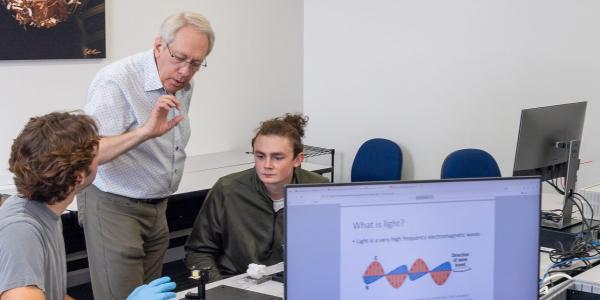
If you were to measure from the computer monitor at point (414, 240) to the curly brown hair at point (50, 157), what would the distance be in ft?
Answer: 1.96

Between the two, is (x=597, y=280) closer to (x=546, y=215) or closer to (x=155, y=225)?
(x=546, y=215)

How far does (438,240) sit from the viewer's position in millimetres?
1518

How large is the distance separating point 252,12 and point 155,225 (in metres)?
2.48

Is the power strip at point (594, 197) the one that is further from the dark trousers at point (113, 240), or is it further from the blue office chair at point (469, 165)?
the dark trousers at point (113, 240)

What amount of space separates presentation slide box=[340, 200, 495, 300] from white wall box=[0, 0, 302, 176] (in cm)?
272

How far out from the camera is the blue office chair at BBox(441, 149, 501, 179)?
375 cm

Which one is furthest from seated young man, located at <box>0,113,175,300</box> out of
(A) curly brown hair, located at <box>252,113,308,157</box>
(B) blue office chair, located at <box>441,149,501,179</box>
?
(B) blue office chair, located at <box>441,149,501,179</box>

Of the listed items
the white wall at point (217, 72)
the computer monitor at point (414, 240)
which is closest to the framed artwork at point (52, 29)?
the white wall at point (217, 72)

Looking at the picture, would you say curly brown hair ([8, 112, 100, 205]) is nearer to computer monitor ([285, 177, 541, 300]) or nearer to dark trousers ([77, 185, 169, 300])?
computer monitor ([285, 177, 541, 300])

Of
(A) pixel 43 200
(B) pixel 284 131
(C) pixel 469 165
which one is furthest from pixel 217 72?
(A) pixel 43 200

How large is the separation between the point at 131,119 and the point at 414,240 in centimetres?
132

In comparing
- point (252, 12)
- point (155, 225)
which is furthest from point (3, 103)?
point (252, 12)

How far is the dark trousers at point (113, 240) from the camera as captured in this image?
8.23ft

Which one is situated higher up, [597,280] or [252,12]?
[252,12]
